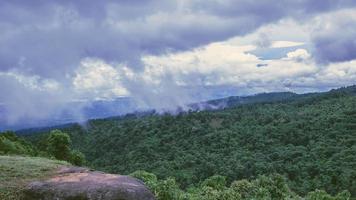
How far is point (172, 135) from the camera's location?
146m

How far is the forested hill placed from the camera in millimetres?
92750

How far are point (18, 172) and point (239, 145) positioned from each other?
365 feet

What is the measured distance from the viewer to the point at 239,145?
12638 centimetres

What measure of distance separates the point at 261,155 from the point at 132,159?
105 feet

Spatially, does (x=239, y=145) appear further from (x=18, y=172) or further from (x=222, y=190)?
(x=18, y=172)

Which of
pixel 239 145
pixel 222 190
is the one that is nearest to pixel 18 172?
pixel 222 190

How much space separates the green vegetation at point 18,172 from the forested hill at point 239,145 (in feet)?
128

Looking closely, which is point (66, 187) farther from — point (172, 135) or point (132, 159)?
point (172, 135)

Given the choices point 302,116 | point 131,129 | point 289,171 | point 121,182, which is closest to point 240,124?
point 302,116

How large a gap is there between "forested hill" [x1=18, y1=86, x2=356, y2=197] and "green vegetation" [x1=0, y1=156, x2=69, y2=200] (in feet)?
128

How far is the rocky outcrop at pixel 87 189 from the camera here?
15.6 meters

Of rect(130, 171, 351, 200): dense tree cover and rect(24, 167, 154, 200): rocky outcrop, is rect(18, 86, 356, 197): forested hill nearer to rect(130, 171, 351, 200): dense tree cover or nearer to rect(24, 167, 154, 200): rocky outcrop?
rect(130, 171, 351, 200): dense tree cover

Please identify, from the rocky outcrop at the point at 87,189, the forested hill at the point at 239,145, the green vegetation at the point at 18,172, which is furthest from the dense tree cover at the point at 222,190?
the forested hill at the point at 239,145

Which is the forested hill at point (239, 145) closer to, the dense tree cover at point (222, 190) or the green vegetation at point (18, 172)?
the dense tree cover at point (222, 190)
